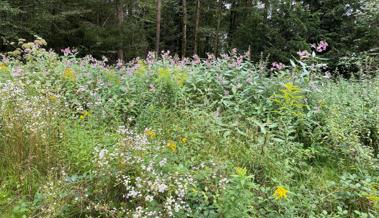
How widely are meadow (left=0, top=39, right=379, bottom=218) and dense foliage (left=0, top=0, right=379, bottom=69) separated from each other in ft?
20.5

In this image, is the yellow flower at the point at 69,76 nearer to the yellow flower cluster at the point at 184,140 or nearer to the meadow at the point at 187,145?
the meadow at the point at 187,145

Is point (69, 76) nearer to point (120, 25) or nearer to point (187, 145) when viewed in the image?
point (187, 145)

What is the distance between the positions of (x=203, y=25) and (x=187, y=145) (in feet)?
57.6

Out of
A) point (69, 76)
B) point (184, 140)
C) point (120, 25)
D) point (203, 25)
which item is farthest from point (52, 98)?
→ point (203, 25)

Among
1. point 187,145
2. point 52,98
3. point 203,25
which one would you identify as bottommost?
point 187,145

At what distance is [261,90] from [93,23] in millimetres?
14224

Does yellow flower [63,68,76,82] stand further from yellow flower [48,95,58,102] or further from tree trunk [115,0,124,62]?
tree trunk [115,0,124,62]

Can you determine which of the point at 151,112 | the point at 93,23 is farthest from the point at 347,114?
the point at 93,23

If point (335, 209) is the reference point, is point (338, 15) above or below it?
above

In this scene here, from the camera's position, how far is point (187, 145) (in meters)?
2.67

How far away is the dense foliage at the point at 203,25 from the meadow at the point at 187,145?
6.25 meters

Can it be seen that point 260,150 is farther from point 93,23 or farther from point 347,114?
point 93,23

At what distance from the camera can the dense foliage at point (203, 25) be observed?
11.3 metres

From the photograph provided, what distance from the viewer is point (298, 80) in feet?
11.7
